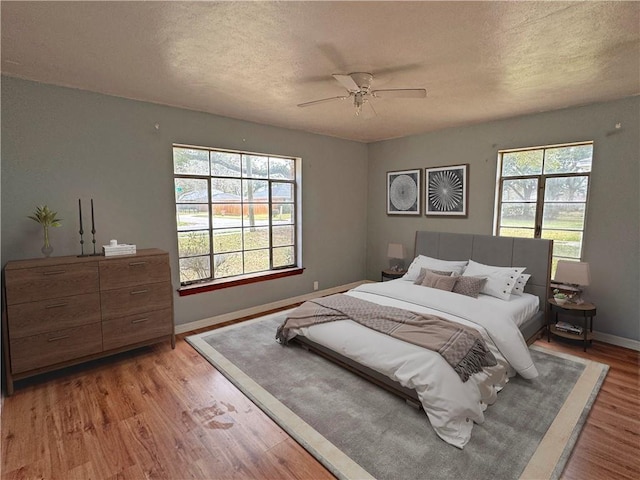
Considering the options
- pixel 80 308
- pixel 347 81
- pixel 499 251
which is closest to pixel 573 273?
pixel 499 251

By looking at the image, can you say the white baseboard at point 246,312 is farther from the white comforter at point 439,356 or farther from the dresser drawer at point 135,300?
the white comforter at point 439,356

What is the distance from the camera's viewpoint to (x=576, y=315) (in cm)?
345

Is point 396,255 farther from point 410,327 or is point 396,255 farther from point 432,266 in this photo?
point 410,327

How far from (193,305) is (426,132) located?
417cm

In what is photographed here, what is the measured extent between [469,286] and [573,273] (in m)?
1.02

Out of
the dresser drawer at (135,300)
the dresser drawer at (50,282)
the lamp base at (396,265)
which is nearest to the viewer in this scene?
the dresser drawer at (50,282)

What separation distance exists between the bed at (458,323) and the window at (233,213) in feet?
5.07

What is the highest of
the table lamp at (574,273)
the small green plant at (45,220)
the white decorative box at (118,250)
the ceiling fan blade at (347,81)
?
the ceiling fan blade at (347,81)

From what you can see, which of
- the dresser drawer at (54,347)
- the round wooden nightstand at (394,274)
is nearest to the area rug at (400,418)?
the dresser drawer at (54,347)

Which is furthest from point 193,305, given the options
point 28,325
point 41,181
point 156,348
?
point 41,181

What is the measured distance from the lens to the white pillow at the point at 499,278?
3.55m

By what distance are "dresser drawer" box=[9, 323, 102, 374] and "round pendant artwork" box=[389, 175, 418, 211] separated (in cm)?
439

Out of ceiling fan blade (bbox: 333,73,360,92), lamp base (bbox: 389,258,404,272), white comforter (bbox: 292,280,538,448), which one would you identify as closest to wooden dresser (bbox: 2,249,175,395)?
white comforter (bbox: 292,280,538,448)

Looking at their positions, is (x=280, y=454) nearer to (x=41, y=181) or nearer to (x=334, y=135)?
(x=41, y=181)
